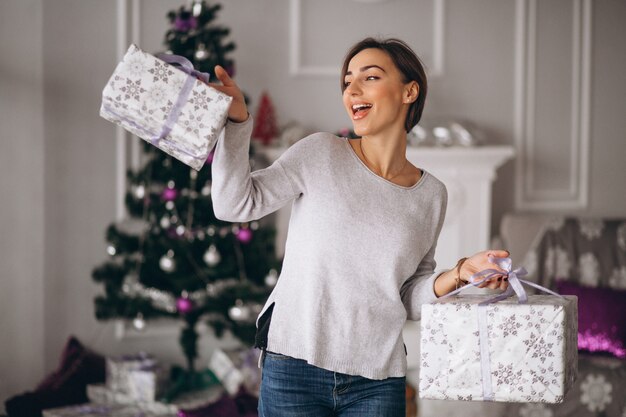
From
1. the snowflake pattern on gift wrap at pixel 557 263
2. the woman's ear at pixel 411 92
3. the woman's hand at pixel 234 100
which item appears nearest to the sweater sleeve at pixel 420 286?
the woman's ear at pixel 411 92

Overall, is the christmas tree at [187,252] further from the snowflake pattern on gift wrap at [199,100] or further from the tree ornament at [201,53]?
the snowflake pattern on gift wrap at [199,100]

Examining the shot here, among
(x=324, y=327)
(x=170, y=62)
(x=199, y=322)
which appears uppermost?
(x=170, y=62)

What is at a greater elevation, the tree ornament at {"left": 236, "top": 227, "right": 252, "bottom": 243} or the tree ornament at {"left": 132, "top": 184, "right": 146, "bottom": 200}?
the tree ornament at {"left": 132, "top": 184, "right": 146, "bottom": 200}

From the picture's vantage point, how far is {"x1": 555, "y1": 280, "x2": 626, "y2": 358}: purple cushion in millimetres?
3168

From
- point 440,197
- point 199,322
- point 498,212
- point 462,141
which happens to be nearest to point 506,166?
point 498,212

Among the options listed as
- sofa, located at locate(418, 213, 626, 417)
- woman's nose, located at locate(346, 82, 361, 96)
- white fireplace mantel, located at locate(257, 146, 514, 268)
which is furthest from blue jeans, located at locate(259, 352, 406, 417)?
white fireplace mantel, located at locate(257, 146, 514, 268)

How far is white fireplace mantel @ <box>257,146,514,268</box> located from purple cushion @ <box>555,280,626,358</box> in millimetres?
667

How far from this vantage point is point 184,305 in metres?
3.38

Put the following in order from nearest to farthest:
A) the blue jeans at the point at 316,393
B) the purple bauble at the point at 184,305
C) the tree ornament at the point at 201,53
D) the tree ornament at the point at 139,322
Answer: the blue jeans at the point at 316,393 < the tree ornament at the point at 201,53 < the purple bauble at the point at 184,305 < the tree ornament at the point at 139,322

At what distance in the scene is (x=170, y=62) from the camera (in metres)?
1.53

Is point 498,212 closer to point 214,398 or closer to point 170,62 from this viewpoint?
point 214,398

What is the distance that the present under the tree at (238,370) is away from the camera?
336cm

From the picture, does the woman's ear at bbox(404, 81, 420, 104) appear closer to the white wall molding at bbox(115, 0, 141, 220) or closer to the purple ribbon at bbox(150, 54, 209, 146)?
the purple ribbon at bbox(150, 54, 209, 146)

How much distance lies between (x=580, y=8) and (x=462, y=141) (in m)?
1.11
